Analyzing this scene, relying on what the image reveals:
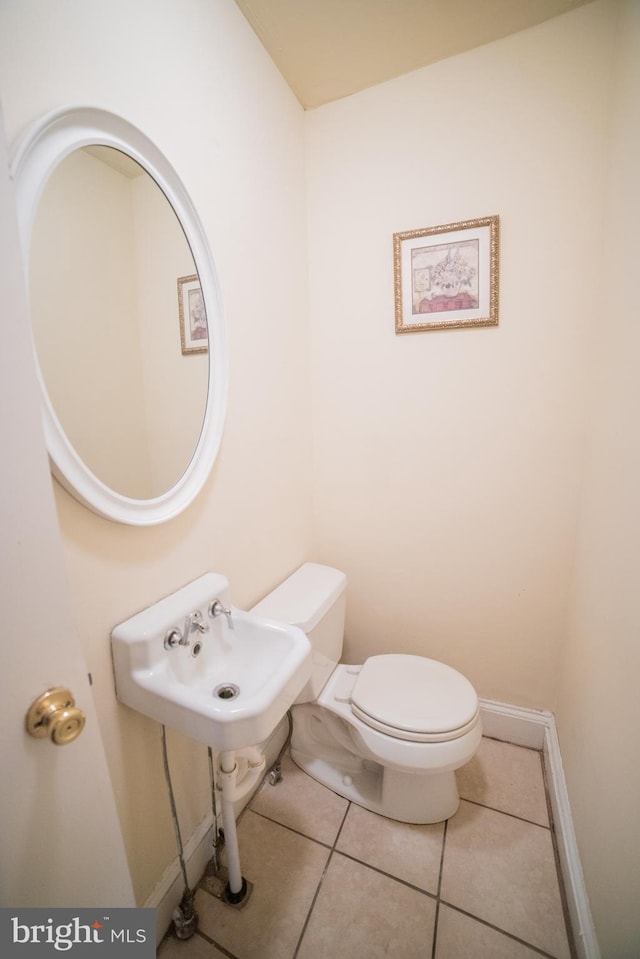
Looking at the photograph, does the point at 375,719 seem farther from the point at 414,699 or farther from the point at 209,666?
the point at 209,666

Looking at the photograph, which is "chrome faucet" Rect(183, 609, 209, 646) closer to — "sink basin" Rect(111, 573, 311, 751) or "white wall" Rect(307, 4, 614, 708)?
"sink basin" Rect(111, 573, 311, 751)

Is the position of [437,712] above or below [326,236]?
below

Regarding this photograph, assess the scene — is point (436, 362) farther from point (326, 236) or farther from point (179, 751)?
point (179, 751)

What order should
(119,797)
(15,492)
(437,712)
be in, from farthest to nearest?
(437,712) → (119,797) → (15,492)

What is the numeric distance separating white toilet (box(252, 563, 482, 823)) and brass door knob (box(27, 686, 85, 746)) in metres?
0.70

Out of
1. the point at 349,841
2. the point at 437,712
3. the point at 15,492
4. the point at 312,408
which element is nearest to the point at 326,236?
the point at 312,408

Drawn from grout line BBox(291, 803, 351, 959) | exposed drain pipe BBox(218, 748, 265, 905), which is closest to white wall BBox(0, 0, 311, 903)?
exposed drain pipe BBox(218, 748, 265, 905)

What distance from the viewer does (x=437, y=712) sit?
1113mm

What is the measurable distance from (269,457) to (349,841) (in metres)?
1.28

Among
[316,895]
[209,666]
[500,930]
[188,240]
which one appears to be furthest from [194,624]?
Result: [500,930]

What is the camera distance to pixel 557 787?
3.95 ft

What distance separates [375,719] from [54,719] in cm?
94

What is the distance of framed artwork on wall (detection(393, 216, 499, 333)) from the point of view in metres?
1.25

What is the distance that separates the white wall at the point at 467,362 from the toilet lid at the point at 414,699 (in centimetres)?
30
